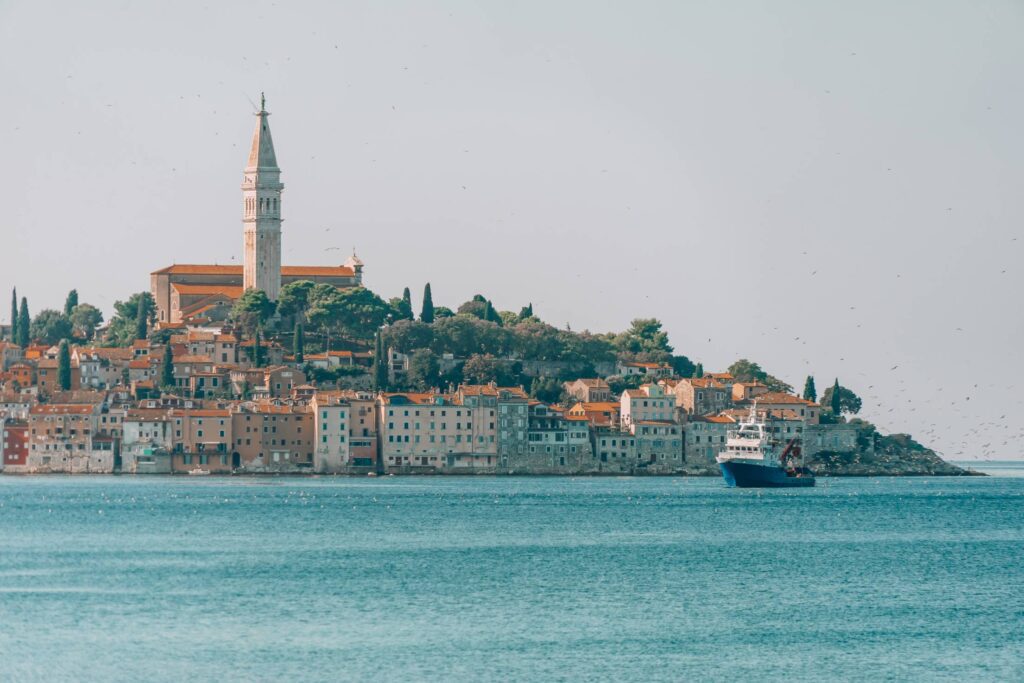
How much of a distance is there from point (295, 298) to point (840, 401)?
32470mm

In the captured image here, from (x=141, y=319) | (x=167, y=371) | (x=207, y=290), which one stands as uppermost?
(x=207, y=290)

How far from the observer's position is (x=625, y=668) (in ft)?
112

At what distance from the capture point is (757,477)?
94.5 m

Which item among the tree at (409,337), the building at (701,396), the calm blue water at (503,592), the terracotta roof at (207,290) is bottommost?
the calm blue water at (503,592)

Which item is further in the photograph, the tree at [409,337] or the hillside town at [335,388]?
the tree at [409,337]

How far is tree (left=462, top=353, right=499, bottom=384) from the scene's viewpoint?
116 meters

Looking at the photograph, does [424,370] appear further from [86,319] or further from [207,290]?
[86,319]

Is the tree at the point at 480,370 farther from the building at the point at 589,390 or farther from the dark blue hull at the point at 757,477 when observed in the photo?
the dark blue hull at the point at 757,477

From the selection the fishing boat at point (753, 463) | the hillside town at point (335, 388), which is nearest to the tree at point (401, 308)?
the hillside town at point (335, 388)

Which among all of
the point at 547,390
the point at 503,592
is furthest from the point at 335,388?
the point at 503,592

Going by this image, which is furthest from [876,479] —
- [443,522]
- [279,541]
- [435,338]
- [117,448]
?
[279,541]

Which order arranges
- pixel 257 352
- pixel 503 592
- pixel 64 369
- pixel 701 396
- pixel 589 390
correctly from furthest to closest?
pixel 589 390, pixel 701 396, pixel 257 352, pixel 64 369, pixel 503 592

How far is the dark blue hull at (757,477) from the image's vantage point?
93.6 m

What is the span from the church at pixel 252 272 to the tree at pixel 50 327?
5.58 metres
